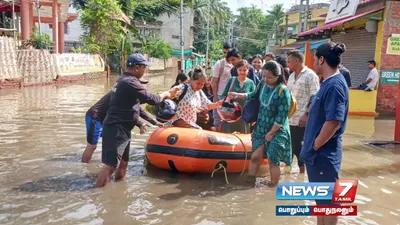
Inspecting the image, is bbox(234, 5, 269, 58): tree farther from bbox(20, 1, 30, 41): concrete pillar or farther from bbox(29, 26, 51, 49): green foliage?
bbox(29, 26, 51, 49): green foliage

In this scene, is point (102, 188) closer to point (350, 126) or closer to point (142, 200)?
point (142, 200)

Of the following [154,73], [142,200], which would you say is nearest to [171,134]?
[142,200]

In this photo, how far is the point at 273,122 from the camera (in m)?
4.72

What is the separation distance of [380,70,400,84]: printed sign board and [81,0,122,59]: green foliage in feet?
67.1

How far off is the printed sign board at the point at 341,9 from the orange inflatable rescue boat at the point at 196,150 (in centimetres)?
900

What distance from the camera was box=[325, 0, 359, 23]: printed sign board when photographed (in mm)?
12694

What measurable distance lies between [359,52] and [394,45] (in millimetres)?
2186

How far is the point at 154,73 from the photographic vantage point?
116 ft

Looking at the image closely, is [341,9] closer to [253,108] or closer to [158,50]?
[253,108]

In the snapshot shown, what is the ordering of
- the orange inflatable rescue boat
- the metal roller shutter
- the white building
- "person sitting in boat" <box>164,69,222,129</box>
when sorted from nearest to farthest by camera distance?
the orange inflatable rescue boat
"person sitting in boat" <box>164,69,222,129</box>
the metal roller shutter
the white building

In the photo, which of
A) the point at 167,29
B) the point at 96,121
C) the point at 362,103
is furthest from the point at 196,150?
the point at 167,29

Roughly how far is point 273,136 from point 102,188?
212 centimetres

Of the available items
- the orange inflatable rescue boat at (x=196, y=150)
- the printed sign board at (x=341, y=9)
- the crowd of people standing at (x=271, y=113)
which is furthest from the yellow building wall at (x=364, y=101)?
the orange inflatable rescue boat at (x=196, y=150)

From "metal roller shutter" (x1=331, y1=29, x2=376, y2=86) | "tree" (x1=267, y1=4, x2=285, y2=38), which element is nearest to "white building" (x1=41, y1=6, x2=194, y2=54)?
"tree" (x1=267, y1=4, x2=285, y2=38)
